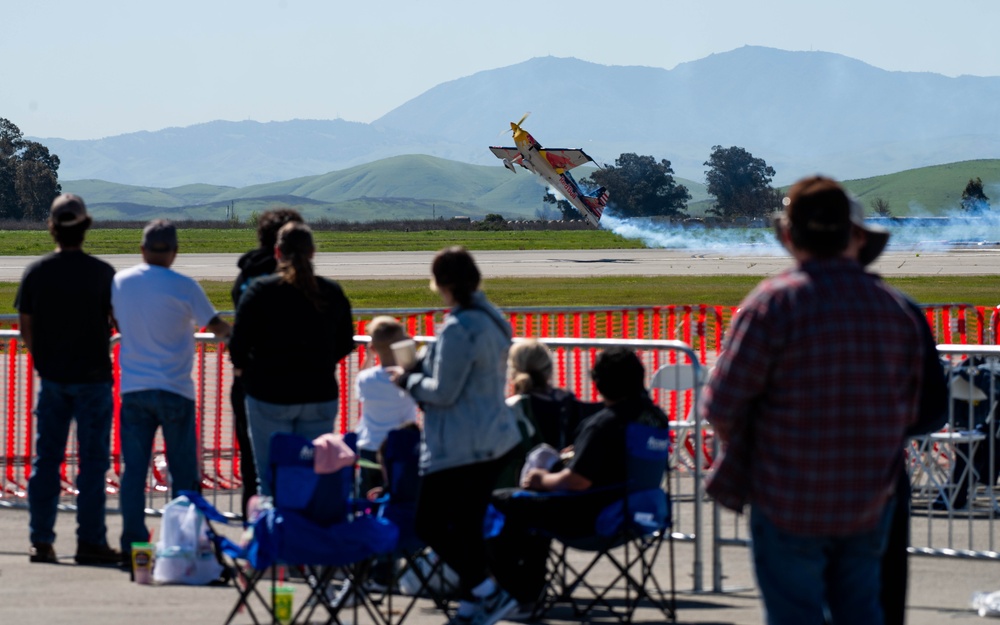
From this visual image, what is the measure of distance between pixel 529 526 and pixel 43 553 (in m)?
3.15

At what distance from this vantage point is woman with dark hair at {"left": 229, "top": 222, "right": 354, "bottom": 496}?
6.45 metres

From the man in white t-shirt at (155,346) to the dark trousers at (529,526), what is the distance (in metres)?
1.98

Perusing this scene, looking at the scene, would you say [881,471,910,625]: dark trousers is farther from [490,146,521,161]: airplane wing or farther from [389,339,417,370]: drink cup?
[490,146,521,161]: airplane wing

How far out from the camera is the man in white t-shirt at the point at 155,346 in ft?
23.3

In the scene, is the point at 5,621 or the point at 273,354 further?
the point at 273,354

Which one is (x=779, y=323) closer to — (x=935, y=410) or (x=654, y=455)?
(x=935, y=410)

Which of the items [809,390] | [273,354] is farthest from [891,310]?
[273,354]

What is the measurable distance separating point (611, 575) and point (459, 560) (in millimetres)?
1978

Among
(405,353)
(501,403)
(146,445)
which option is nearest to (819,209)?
(501,403)

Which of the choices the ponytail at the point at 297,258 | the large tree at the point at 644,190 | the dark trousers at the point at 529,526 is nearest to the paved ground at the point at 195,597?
the dark trousers at the point at 529,526

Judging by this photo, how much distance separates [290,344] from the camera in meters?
6.53

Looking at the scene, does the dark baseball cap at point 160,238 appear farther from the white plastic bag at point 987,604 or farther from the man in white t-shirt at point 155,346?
→ the white plastic bag at point 987,604

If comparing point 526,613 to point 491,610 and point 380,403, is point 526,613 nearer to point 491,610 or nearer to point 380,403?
point 491,610

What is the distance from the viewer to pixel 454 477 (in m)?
5.54
